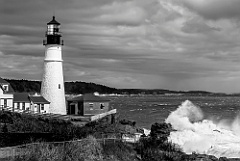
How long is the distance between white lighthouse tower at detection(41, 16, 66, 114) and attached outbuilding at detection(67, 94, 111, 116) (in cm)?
174

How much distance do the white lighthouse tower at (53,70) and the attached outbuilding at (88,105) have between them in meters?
1.74

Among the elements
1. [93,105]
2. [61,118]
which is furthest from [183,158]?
[93,105]

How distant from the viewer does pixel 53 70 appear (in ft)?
132

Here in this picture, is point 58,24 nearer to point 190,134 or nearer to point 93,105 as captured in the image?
point 93,105

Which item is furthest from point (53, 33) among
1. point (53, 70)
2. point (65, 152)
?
point (65, 152)

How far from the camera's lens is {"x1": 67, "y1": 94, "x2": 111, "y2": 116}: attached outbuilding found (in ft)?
135

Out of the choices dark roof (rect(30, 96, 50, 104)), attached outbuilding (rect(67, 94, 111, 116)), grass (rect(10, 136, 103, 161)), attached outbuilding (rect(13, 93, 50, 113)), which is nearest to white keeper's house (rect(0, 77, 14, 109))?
attached outbuilding (rect(13, 93, 50, 113))

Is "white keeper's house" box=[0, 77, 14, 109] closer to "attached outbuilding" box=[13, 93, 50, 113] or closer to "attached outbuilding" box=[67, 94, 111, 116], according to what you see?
"attached outbuilding" box=[13, 93, 50, 113]

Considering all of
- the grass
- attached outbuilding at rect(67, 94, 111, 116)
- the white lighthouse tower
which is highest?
the white lighthouse tower

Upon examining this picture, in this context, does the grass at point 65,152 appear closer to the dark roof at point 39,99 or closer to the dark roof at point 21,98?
the dark roof at point 39,99

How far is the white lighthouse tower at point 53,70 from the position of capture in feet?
132

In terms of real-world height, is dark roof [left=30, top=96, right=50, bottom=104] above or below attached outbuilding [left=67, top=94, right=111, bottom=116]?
above

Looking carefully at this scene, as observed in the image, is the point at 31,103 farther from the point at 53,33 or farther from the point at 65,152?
the point at 65,152

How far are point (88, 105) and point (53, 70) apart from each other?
A: 4821 millimetres
